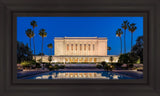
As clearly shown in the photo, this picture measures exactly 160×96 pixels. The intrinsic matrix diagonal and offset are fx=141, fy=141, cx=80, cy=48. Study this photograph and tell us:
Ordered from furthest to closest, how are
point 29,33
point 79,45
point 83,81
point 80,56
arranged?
point 79,45 → point 80,56 → point 29,33 → point 83,81

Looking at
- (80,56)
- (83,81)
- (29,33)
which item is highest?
(29,33)

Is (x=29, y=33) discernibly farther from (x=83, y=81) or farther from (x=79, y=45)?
(x=83, y=81)

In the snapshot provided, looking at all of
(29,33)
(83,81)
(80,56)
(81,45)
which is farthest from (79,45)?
(83,81)

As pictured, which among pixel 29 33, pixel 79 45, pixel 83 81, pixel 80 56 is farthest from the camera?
pixel 79 45

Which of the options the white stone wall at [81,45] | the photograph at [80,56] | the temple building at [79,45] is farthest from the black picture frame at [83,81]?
the white stone wall at [81,45]

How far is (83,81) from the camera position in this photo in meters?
2.42

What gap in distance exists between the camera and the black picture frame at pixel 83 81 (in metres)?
2.36

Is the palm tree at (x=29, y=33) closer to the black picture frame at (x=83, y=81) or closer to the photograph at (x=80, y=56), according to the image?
the photograph at (x=80, y=56)

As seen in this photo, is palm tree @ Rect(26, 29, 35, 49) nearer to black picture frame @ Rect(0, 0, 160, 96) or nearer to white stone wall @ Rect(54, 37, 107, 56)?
white stone wall @ Rect(54, 37, 107, 56)

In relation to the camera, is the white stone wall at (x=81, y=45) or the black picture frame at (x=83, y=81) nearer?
the black picture frame at (x=83, y=81)

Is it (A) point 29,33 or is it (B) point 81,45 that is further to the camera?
(B) point 81,45
